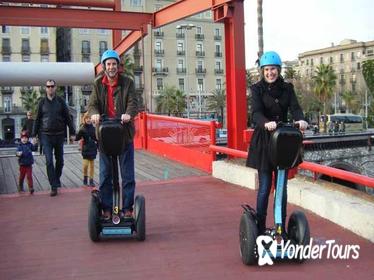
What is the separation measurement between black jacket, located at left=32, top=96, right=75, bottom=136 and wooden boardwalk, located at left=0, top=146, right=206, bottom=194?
3.73ft

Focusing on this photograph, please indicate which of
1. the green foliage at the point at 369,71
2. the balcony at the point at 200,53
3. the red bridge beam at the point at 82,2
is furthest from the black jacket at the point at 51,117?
the balcony at the point at 200,53

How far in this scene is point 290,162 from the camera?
4574 millimetres

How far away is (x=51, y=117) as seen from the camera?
841 cm

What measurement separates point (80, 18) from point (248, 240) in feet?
37.8

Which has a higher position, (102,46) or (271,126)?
(102,46)

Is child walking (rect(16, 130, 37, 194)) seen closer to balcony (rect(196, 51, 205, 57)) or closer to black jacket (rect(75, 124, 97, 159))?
black jacket (rect(75, 124, 97, 159))

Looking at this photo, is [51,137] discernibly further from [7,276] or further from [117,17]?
[117,17]

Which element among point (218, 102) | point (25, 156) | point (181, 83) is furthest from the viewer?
point (181, 83)

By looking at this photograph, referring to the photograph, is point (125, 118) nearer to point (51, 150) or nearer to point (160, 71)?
point (51, 150)

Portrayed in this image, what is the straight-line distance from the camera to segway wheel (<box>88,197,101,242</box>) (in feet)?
17.7

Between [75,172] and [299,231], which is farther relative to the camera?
[75,172]

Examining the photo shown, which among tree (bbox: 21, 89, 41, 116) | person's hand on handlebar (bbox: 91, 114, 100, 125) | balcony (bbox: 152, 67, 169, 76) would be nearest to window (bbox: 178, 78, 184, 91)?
balcony (bbox: 152, 67, 169, 76)

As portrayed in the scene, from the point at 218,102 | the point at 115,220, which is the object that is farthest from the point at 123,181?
the point at 218,102

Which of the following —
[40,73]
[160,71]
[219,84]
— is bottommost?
[40,73]
